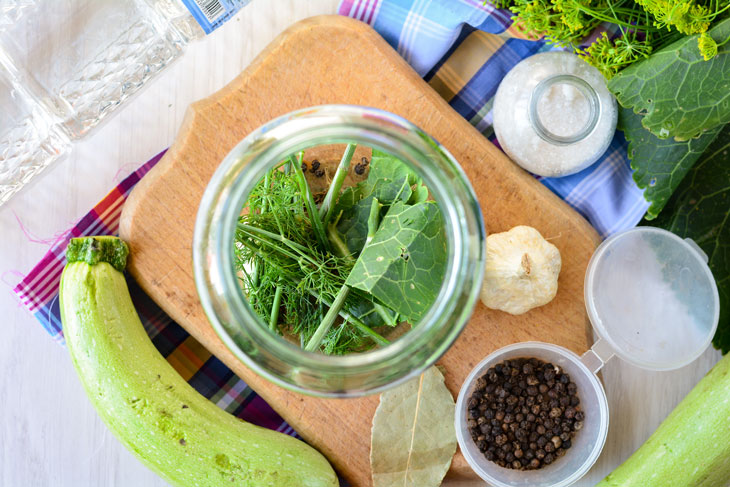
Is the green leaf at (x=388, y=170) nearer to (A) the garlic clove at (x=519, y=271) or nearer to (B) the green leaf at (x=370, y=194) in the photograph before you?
(B) the green leaf at (x=370, y=194)

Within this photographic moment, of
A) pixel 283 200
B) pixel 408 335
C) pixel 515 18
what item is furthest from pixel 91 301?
pixel 515 18

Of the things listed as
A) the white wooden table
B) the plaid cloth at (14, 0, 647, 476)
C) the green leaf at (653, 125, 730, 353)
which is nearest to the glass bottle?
the white wooden table

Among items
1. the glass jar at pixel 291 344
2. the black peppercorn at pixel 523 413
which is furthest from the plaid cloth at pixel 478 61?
the glass jar at pixel 291 344

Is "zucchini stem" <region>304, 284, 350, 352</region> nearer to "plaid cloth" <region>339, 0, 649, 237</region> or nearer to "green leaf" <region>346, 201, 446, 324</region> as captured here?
"green leaf" <region>346, 201, 446, 324</region>

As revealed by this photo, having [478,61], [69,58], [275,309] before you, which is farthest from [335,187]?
[69,58]

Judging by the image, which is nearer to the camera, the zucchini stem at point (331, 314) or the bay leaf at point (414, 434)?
the zucchini stem at point (331, 314)
